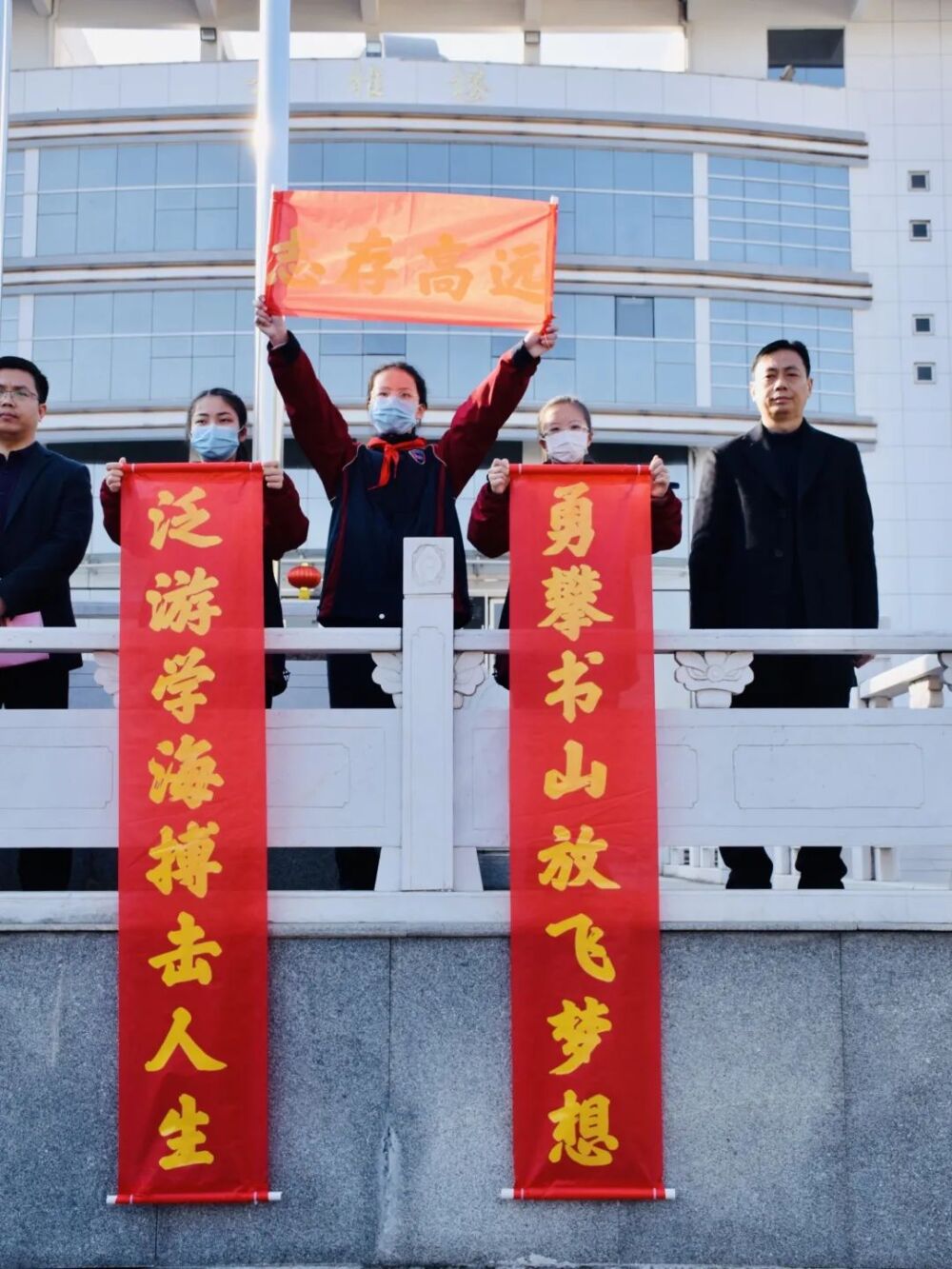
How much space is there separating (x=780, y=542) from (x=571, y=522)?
0.87 metres

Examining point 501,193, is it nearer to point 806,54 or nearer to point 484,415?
point 806,54

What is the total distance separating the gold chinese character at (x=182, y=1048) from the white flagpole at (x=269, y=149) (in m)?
5.11

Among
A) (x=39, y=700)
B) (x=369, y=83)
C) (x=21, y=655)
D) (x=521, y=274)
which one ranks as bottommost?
(x=39, y=700)

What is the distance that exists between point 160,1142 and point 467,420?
2668mm

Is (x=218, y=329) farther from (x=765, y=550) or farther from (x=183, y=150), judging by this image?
(x=765, y=550)

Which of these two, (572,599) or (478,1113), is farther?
(572,599)

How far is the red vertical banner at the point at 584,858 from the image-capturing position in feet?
15.6

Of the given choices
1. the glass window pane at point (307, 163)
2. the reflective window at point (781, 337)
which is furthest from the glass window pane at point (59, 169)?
the reflective window at point (781, 337)

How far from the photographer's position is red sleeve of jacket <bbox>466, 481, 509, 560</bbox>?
5.23 metres

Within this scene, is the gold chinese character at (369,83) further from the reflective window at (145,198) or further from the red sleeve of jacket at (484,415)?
the red sleeve of jacket at (484,415)

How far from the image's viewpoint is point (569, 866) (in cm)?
486

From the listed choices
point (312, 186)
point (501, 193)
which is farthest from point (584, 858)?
point (312, 186)

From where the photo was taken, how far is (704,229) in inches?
1024

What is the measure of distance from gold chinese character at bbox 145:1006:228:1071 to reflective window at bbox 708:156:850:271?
2310cm
